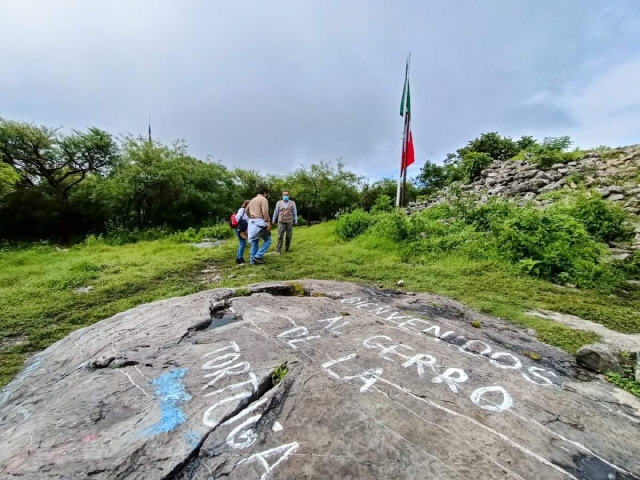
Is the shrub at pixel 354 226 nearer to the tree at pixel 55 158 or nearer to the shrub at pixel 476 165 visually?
the shrub at pixel 476 165

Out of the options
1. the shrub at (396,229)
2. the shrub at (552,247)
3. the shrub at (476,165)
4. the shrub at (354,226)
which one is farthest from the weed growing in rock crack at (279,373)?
the shrub at (476,165)

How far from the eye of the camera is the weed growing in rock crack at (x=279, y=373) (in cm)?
268

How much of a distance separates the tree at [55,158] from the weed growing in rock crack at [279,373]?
20373 millimetres

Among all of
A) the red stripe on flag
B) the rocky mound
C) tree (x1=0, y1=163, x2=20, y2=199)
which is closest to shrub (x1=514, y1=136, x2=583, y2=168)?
the rocky mound

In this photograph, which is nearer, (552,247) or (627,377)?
(627,377)

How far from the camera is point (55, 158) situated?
17.8 meters

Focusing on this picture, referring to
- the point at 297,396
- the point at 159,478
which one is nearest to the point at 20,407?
the point at 159,478

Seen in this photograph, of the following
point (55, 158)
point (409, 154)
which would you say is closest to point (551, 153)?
point (409, 154)

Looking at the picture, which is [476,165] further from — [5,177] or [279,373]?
[5,177]

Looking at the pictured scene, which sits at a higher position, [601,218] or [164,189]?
[164,189]

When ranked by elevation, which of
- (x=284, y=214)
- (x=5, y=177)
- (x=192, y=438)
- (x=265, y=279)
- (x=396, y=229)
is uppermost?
(x=5, y=177)

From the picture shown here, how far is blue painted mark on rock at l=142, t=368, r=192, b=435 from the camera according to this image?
2166 mm

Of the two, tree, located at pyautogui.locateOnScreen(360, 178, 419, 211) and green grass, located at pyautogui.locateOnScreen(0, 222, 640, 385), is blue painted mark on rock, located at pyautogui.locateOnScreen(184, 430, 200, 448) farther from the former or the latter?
tree, located at pyautogui.locateOnScreen(360, 178, 419, 211)

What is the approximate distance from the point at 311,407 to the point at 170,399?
1091 mm
